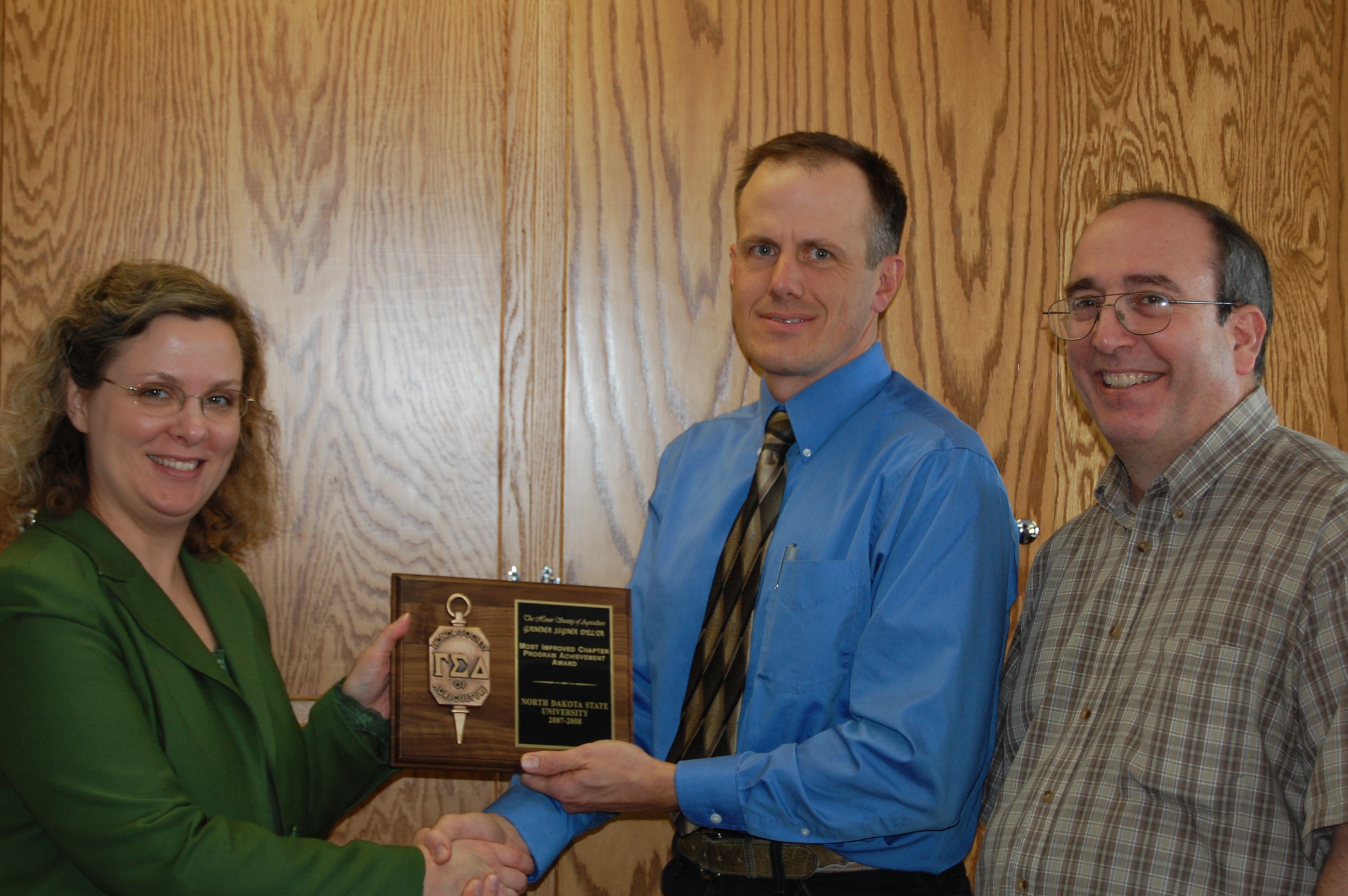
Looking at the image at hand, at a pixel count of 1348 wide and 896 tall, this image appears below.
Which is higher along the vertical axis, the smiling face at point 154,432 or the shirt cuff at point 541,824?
the smiling face at point 154,432

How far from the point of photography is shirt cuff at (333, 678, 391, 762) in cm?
208

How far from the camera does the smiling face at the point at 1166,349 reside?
1.68 metres

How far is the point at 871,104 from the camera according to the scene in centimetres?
253

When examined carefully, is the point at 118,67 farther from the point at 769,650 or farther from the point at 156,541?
the point at 769,650

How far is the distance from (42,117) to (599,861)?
2.07m

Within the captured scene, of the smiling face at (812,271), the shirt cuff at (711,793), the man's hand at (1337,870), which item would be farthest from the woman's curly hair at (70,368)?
the man's hand at (1337,870)

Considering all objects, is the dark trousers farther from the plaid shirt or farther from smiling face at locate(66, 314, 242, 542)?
smiling face at locate(66, 314, 242, 542)

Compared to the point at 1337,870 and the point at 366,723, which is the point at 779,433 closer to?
the point at 366,723

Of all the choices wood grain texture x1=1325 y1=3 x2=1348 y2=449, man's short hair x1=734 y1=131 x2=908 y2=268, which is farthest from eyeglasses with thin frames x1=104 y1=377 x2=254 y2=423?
wood grain texture x1=1325 y1=3 x2=1348 y2=449

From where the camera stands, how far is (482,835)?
191cm

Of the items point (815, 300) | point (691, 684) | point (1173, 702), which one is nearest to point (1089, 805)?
point (1173, 702)

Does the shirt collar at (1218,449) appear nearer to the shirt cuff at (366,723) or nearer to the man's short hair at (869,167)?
the man's short hair at (869,167)

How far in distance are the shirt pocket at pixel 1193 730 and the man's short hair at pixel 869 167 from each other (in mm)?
846

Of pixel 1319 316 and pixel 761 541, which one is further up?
pixel 1319 316
